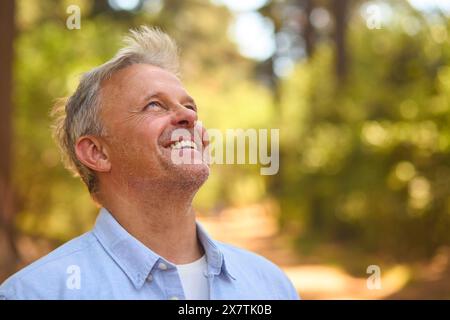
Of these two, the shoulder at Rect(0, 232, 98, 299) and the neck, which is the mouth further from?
the shoulder at Rect(0, 232, 98, 299)

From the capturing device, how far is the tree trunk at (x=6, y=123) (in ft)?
26.0

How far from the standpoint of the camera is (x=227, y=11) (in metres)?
26.8

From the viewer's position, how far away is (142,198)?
2.07m

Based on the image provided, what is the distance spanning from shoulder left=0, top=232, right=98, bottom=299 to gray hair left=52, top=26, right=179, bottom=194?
1.36 feet

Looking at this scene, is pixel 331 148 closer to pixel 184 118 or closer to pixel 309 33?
pixel 309 33

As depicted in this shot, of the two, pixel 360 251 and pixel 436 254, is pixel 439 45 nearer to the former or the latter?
pixel 436 254

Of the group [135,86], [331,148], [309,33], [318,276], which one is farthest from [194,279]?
[309,33]

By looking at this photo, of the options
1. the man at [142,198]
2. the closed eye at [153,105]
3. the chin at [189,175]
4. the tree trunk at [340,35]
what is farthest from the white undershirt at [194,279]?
the tree trunk at [340,35]

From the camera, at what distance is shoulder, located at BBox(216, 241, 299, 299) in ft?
7.00

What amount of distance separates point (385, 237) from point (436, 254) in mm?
1305

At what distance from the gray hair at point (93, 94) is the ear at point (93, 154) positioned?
0.03m

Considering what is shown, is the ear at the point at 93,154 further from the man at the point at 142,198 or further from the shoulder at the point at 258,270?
the shoulder at the point at 258,270

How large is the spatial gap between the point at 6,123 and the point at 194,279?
6.70m

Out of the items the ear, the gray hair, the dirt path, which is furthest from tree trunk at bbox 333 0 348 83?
the ear
